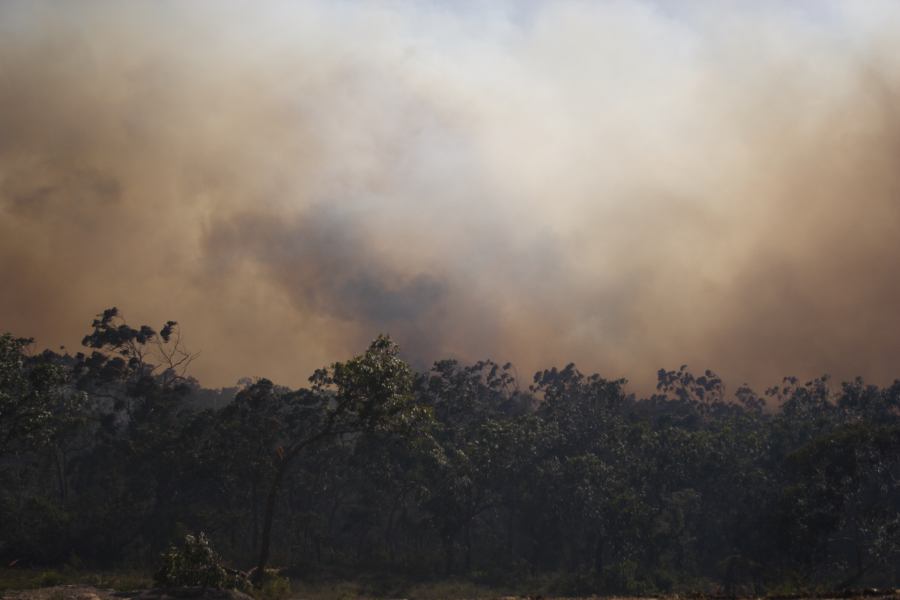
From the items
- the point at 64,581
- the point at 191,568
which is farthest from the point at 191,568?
the point at 64,581

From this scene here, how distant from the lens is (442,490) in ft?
237

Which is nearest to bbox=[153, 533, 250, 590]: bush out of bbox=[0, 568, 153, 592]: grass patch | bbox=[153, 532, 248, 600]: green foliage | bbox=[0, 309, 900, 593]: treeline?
bbox=[153, 532, 248, 600]: green foliage

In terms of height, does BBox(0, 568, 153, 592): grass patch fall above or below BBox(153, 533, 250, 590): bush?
below

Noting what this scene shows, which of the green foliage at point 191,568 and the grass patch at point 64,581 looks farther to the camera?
the grass patch at point 64,581

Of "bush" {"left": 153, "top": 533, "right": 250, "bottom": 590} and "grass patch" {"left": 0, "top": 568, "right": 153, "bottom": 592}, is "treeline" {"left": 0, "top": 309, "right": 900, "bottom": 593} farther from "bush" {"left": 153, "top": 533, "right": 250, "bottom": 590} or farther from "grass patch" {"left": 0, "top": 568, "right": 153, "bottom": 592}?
"bush" {"left": 153, "top": 533, "right": 250, "bottom": 590}

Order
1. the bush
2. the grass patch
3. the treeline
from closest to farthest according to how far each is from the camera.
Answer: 1. the bush
2. the grass patch
3. the treeline

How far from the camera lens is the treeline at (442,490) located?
202 feet

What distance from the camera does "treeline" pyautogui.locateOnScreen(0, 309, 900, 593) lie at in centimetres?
6144

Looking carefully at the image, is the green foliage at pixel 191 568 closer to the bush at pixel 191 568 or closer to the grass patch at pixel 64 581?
the bush at pixel 191 568

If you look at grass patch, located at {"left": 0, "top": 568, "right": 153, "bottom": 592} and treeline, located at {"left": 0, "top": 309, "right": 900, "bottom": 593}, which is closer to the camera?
grass patch, located at {"left": 0, "top": 568, "right": 153, "bottom": 592}

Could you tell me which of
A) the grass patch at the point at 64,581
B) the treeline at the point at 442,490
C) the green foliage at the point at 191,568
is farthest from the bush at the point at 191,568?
the treeline at the point at 442,490

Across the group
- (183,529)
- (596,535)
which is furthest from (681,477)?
(183,529)

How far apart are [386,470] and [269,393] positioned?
14860 millimetres

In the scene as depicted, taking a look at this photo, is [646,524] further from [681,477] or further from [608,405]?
[608,405]
